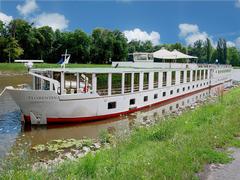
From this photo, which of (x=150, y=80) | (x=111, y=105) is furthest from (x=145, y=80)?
(x=111, y=105)

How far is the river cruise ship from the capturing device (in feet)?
54.3

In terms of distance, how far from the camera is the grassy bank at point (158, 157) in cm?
599

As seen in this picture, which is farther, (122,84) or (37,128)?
(122,84)

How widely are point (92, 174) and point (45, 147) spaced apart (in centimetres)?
718

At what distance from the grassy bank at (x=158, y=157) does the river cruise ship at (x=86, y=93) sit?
25.3 ft

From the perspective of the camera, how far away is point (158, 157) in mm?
6965

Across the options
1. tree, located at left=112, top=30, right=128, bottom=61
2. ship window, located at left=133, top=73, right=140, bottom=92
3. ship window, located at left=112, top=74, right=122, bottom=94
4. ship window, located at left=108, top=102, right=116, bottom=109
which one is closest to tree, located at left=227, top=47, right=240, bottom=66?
tree, located at left=112, top=30, right=128, bottom=61

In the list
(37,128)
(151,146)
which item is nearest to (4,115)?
(37,128)

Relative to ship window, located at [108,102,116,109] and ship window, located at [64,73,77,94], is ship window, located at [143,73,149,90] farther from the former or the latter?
ship window, located at [64,73,77,94]

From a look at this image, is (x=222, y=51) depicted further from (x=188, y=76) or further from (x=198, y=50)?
(x=188, y=76)

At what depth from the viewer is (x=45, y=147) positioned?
13117 mm

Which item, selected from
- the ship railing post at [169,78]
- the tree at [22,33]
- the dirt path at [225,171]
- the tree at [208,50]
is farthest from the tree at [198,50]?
the dirt path at [225,171]

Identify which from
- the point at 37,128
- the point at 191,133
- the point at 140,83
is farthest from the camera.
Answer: the point at 140,83

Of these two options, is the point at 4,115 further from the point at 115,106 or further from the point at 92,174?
the point at 92,174
